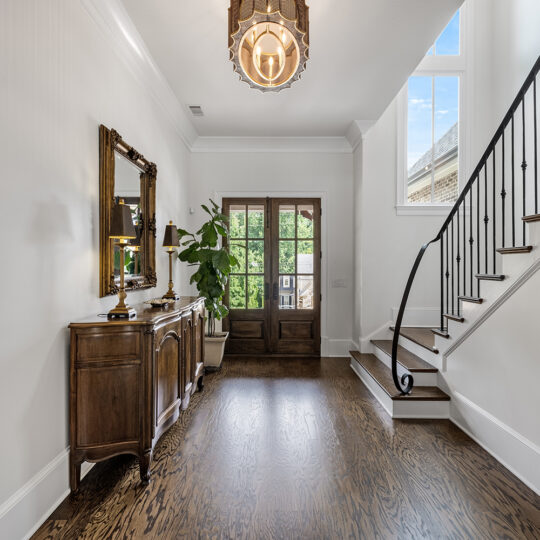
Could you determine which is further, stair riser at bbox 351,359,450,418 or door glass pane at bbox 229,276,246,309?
door glass pane at bbox 229,276,246,309

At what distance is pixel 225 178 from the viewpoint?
5379 millimetres

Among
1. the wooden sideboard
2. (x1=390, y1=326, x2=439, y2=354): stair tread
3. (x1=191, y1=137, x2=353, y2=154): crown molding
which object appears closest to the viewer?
the wooden sideboard

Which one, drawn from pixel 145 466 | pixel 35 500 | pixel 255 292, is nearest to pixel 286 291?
pixel 255 292

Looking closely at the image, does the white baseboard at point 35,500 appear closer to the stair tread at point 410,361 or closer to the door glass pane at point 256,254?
the stair tread at point 410,361

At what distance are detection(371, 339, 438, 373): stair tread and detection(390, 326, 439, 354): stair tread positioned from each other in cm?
16

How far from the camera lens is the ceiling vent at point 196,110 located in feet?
14.0

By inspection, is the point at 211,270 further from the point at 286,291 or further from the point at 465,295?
the point at 465,295

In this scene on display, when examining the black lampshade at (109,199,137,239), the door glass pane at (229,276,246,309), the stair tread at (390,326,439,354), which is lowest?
the stair tread at (390,326,439,354)

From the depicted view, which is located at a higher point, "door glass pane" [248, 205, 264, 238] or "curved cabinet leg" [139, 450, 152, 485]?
"door glass pane" [248, 205, 264, 238]

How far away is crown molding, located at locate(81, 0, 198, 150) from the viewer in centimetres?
246

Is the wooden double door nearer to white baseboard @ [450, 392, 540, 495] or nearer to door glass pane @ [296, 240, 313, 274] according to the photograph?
door glass pane @ [296, 240, 313, 274]

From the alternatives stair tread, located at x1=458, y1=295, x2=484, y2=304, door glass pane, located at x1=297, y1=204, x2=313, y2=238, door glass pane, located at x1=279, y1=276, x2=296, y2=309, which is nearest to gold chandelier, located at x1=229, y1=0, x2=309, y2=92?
stair tread, located at x1=458, y1=295, x2=484, y2=304

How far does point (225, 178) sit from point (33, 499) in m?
4.37

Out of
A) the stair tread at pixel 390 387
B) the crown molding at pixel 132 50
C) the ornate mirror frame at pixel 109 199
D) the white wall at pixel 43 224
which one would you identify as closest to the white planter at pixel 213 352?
the ornate mirror frame at pixel 109 199
